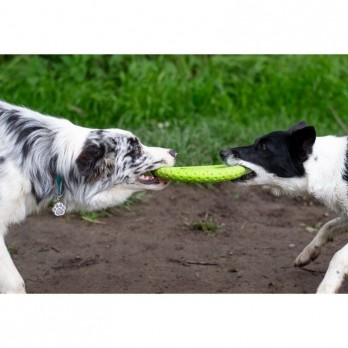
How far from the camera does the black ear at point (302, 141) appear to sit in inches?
247

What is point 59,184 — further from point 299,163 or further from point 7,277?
point 299,163

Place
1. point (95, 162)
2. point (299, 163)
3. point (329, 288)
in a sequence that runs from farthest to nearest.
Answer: point (299, 163), point (95, 162), point (329, 288)

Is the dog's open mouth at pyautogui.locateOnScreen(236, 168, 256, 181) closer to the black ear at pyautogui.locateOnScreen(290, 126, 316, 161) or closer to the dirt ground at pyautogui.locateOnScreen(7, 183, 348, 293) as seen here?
the black ear at pyautogui.locateOnScreen(290, 126, 316, 161)

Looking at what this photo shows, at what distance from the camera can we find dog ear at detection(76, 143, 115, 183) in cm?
604

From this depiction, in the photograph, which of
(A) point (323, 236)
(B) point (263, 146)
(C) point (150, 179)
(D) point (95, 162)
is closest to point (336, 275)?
(A) point (323, 236)

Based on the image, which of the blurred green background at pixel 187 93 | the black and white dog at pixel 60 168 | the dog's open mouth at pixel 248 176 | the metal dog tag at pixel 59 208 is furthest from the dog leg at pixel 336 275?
the blurred green background at pixel 187 93

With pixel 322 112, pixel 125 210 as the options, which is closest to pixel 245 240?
pixel 125 210

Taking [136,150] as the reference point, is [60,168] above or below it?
below

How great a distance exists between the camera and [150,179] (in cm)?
632

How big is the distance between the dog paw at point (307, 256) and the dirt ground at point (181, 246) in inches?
4.4

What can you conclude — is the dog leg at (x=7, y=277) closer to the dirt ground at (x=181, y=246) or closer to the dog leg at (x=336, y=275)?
the dirt ground at (x=181, y=246)

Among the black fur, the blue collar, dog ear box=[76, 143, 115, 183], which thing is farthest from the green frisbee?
the blue collar

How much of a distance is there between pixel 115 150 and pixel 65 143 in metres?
0.39

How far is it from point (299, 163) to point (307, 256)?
0.99 m
